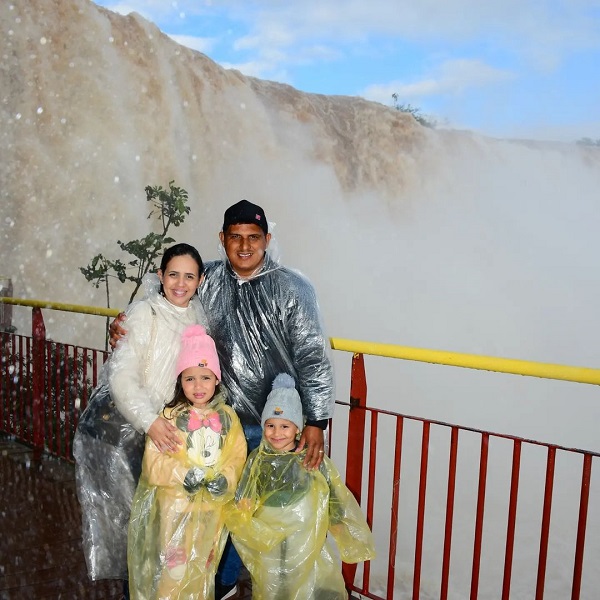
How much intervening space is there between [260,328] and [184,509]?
59 centimetres

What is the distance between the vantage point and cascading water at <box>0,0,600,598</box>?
24172mm

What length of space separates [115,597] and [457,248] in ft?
134

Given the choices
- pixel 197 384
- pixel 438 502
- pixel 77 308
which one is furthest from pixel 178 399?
pixel 438 502

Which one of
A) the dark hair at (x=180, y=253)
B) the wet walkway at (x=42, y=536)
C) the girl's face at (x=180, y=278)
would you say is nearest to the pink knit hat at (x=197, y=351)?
the girl's face at (x=180, y=278)

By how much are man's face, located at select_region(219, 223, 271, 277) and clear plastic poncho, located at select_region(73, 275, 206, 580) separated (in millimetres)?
203

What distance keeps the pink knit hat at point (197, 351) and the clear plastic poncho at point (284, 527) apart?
0.98ft

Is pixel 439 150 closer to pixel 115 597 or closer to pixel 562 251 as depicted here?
pixel 562 251

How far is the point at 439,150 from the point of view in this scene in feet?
129

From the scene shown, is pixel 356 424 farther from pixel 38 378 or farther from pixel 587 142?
pixel 587 142

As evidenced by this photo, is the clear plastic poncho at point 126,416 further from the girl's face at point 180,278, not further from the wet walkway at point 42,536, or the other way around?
the wet walkway at point 42,536

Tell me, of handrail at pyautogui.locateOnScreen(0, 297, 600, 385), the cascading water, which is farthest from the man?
the cascading water

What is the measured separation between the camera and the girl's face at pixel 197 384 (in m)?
1.84

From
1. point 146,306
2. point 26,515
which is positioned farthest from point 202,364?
point 26,515

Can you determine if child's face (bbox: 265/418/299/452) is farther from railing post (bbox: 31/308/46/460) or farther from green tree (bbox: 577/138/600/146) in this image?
green tree (bbox: 577/138/600/146)
